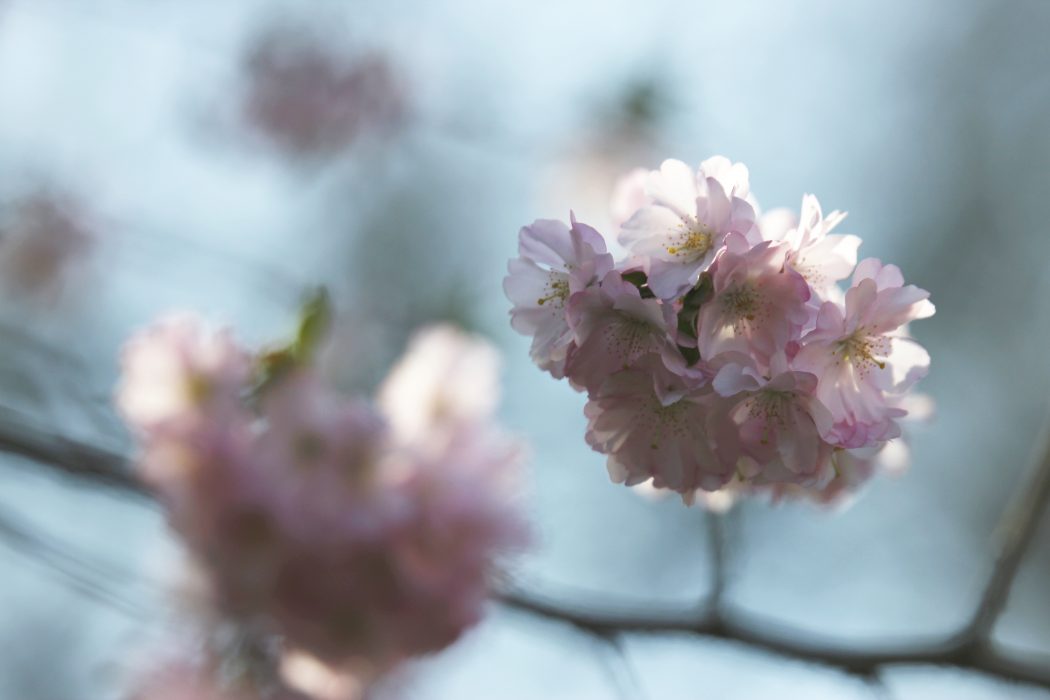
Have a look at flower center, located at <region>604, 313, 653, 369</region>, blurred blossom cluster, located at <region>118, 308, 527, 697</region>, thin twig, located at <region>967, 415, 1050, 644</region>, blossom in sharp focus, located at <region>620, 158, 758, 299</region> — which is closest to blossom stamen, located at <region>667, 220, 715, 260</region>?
blossom in sharp focus, located at <region>620, 158, 758, 299</region>

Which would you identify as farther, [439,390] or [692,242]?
[439,390]

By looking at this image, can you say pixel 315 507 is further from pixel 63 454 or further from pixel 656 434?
pixel 656 434

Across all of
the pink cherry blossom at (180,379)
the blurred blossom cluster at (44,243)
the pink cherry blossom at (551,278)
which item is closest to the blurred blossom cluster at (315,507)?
the pink cherry blossom at (180,379)

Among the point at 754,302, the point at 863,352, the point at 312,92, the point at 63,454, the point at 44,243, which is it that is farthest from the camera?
→ the point at 312,92

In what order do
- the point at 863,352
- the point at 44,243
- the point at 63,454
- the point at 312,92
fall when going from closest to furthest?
the point at 863,352 < the point at 63,454 < the point at 44,243 < the point at 312,92

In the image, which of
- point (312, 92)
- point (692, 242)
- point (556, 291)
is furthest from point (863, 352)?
point (312, 92)

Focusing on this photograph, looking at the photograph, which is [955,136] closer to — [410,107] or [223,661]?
[410,107]
